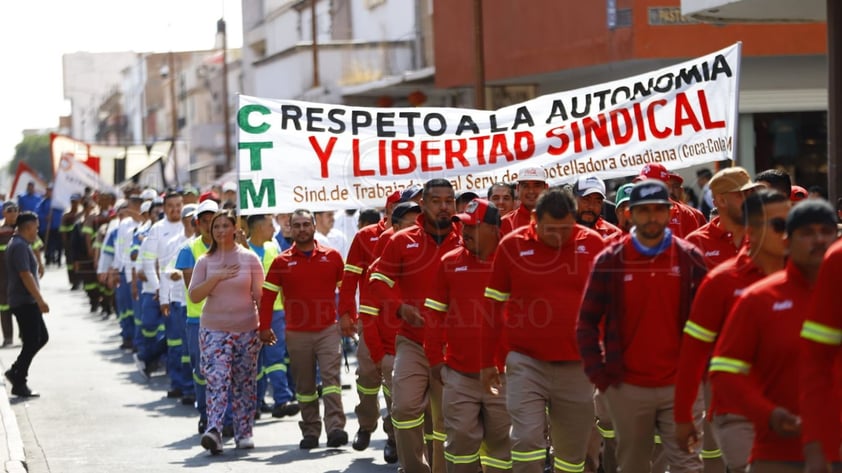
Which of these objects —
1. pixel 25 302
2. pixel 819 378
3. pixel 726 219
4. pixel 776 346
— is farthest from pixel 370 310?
pixel 25 302

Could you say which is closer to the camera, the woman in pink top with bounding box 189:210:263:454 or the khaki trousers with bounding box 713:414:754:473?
the khaki trousers with bounding box 713:414:754:473

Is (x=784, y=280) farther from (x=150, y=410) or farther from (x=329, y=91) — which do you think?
(x=329, y=91)

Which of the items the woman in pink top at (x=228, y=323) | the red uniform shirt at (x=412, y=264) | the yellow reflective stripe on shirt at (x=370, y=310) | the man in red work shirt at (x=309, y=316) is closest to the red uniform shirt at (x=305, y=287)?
the man in red work shirt at (x=309, y=316)

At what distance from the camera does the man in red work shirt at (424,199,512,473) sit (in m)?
9.61

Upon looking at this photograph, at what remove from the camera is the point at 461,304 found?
9695 mm

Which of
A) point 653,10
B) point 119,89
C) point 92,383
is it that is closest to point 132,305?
point 92,383

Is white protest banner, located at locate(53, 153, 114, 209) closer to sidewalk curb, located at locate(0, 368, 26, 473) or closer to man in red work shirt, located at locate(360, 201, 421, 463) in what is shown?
sidewalk curb, located at locate(0, 368, 26, 473)

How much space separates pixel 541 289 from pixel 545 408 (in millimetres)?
725

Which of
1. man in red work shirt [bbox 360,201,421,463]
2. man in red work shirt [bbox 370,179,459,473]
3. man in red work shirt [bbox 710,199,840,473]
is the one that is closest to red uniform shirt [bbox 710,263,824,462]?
man in red work shirt [bbox 710,199,840,473]

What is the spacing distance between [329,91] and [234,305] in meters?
23.4

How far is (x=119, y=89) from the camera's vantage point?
436 ft

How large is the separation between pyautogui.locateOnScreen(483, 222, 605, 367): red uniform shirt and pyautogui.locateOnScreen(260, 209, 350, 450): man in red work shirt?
4.19m

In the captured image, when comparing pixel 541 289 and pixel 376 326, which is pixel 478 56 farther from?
pixel 541 289

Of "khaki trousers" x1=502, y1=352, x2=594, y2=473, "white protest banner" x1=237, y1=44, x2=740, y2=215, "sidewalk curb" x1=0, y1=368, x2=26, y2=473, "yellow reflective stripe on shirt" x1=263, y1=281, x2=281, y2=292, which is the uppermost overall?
"white protest banner" x1=237, y1=44, x2=740, y2=215
